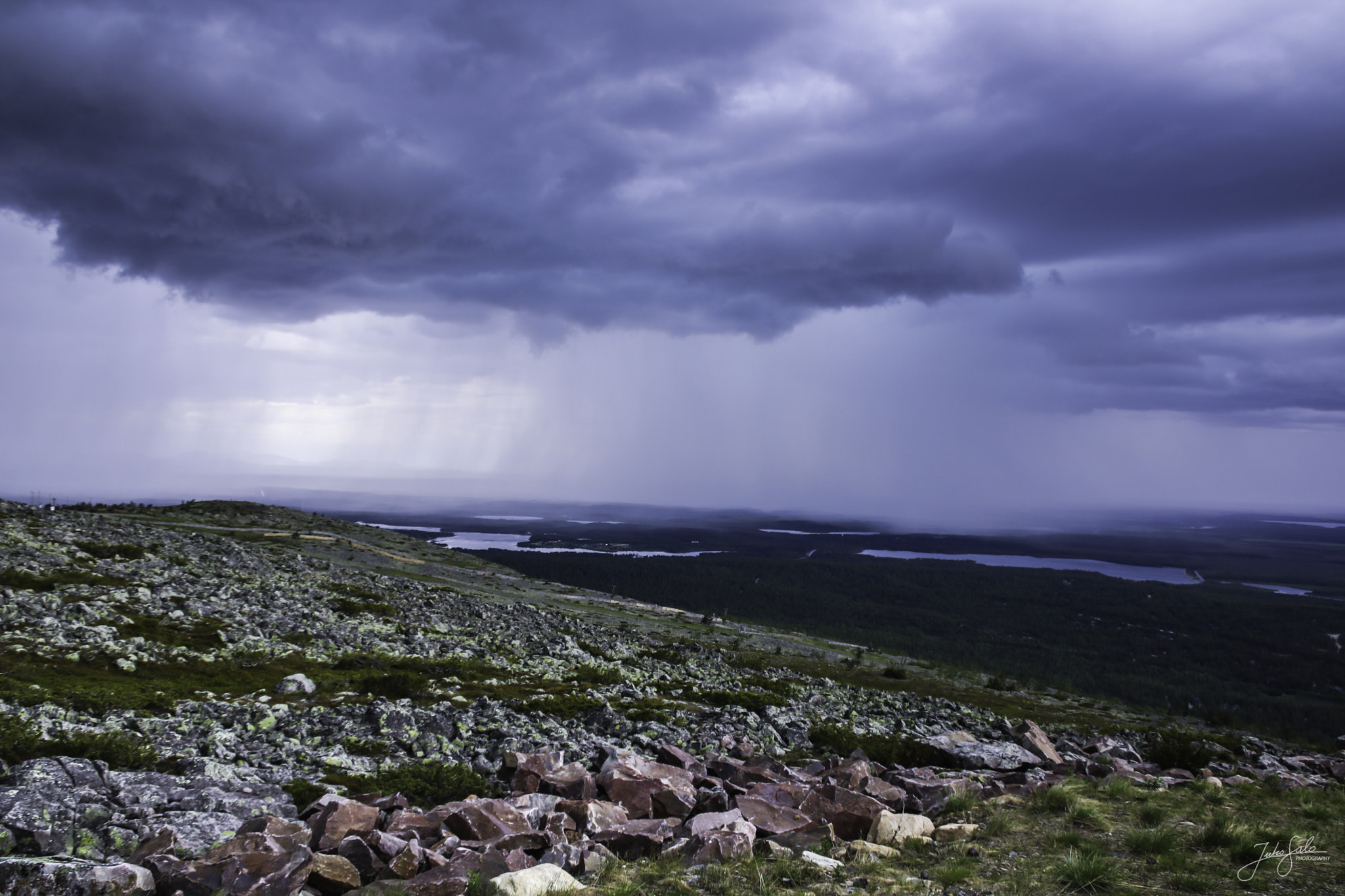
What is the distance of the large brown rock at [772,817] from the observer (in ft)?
43.6

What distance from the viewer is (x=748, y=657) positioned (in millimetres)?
51844

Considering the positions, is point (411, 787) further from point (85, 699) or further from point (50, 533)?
point (50, 533)

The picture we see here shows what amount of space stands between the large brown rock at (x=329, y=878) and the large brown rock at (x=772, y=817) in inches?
301

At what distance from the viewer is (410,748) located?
693 inches

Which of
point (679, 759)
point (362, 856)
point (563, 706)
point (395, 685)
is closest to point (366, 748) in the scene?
point (395, 685)

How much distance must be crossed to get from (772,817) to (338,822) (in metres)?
8.66

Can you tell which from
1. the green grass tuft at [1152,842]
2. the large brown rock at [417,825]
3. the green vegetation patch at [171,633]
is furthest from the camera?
the green vegetation patch at [171,633]

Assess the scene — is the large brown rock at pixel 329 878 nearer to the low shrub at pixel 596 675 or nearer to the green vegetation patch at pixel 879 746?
the green vegetation patch at pixel 879 746

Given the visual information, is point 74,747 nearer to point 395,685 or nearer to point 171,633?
point 395,685

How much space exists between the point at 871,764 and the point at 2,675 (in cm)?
2513

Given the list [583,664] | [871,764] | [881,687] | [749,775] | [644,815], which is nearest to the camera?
[644,815]

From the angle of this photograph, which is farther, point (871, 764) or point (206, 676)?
point (206, 676)

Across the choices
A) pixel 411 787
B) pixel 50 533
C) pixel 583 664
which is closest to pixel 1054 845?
pixel 411 787

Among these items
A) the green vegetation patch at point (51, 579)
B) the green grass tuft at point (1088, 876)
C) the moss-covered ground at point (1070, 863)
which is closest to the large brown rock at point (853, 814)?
the moss-covered ground at point (1070, 863)
